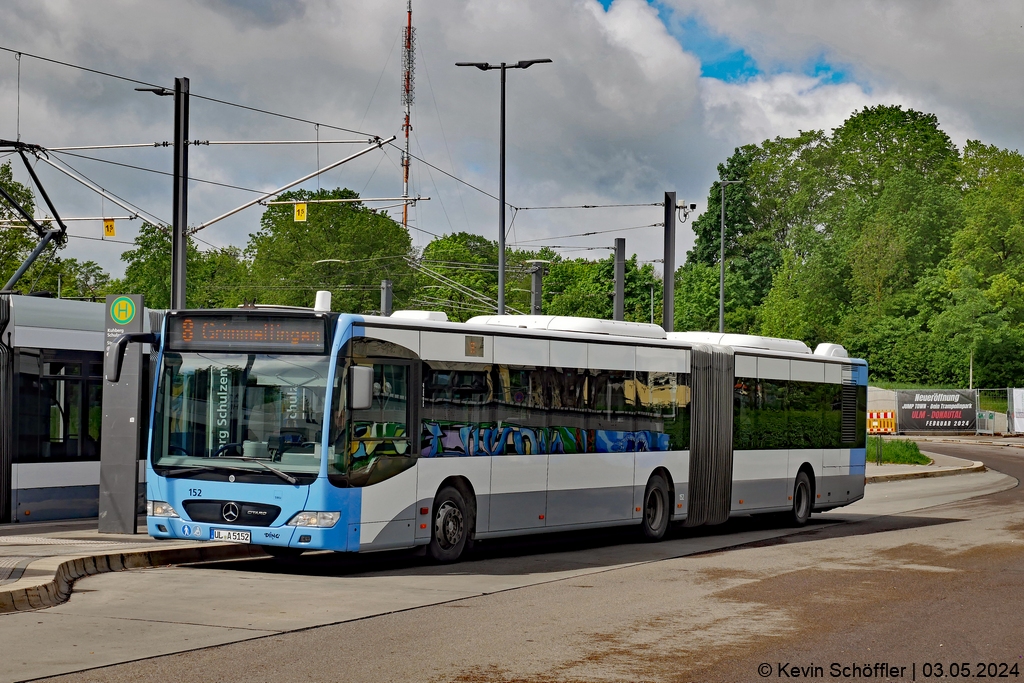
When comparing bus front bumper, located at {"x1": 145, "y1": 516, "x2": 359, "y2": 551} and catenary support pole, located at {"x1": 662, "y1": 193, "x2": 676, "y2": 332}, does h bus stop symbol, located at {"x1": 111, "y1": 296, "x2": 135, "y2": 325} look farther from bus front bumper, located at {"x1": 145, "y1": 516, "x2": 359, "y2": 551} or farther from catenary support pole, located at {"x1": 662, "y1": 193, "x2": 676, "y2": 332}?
catenary support pole, located at {"x1": 662, "y1": 193, "x2": 676, "y2": 332}

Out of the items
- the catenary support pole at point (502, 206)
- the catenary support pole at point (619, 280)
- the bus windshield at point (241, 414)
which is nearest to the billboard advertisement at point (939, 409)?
the catenary support pole at point (619, 280)

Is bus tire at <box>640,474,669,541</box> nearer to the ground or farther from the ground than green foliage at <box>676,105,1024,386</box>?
nearer to the ground

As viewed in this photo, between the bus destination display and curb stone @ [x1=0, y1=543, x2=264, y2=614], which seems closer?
curb stone @ [x1=0, y1=543, x2=264, y2=614]

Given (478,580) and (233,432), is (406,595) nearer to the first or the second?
(478,580)

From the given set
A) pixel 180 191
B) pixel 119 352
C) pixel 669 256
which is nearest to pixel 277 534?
pixel 119 352

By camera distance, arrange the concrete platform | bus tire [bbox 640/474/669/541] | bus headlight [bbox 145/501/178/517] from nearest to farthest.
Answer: the concrete platform < bus headlight [bbox 145/501/178/517] < bus tire [bbox 640/474/669/541]

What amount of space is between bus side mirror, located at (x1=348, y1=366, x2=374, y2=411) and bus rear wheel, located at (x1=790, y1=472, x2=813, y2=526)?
10.5 metres

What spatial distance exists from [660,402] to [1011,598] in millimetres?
7099

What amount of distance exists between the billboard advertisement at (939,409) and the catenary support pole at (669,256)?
126 ft

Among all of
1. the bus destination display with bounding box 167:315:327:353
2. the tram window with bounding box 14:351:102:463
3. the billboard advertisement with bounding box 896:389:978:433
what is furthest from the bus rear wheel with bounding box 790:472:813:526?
the billboard advertisement with bounding box 896:389:978:433

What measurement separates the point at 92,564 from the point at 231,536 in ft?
4.52

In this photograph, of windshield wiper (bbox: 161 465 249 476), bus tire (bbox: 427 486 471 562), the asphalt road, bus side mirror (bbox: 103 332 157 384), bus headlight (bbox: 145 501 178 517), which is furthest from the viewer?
bus tire (bbox: 427 486 471 562)

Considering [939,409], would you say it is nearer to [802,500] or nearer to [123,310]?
[802,500]

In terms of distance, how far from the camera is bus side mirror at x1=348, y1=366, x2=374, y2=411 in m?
13.6
